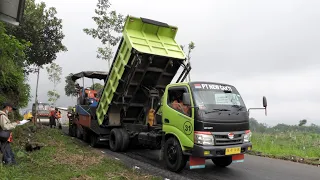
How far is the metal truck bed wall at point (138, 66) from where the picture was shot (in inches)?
323

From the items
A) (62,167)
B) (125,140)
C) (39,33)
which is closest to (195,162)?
(62,167)

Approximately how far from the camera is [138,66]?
8.36m

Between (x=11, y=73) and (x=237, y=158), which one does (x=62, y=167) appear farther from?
(x=11, y=73)

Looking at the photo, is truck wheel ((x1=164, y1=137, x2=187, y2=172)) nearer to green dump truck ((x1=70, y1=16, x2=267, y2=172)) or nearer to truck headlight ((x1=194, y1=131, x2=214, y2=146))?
green dump truck ((x1=70, y1=16, x2=267, y2=172))

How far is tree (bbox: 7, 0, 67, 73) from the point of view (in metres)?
15.6

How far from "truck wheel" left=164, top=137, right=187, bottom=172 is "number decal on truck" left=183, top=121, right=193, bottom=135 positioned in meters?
0.43

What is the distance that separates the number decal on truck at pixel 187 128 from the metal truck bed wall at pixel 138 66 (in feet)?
8.13

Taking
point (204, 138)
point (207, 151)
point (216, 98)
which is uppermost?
point (216, 98)

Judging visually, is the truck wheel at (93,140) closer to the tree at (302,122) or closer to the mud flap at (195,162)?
the mud flap at (195,162)

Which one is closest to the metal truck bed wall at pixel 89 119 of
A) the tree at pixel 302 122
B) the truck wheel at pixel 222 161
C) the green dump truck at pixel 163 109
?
the green dump truck at pixel 163 109

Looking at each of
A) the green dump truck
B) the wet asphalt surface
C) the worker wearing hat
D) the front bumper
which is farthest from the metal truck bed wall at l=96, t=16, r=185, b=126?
the worker wearing hat

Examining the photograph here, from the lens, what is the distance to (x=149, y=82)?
9125 millimetres

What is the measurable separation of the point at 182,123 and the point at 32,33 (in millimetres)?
13000

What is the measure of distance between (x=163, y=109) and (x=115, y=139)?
2656mm
